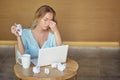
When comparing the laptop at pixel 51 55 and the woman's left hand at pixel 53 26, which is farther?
the woman's left hand at pixel 53 26

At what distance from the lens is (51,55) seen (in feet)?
8.14

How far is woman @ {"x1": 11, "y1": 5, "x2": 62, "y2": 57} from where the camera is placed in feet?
9.14

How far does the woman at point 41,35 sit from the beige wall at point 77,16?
8.98 ft

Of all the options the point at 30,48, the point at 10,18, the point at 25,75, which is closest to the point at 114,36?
the point at 10,18

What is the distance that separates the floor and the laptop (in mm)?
1563

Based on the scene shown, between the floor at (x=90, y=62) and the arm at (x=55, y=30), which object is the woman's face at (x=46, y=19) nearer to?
the arm at (x=55, y=30)

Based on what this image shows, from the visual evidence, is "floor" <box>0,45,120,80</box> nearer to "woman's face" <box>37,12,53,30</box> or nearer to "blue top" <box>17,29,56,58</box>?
"blue top" <box>17,29,56,58</box>

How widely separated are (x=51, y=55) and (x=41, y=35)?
461 mm

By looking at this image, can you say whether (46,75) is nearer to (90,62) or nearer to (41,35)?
(41,35)

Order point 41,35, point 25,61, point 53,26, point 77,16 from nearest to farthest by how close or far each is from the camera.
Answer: point 25,61 < point 53,26 < point 41,35 < point 77,16

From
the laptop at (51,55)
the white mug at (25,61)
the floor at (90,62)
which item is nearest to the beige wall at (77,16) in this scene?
the floor at (90,62)

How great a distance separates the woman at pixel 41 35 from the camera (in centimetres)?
279

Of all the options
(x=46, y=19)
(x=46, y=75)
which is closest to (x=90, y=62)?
(x=46, y=19)

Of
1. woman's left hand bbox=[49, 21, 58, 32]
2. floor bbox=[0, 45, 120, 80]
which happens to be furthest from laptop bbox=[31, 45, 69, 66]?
floor bbox=[0, 45, 120, 80]
